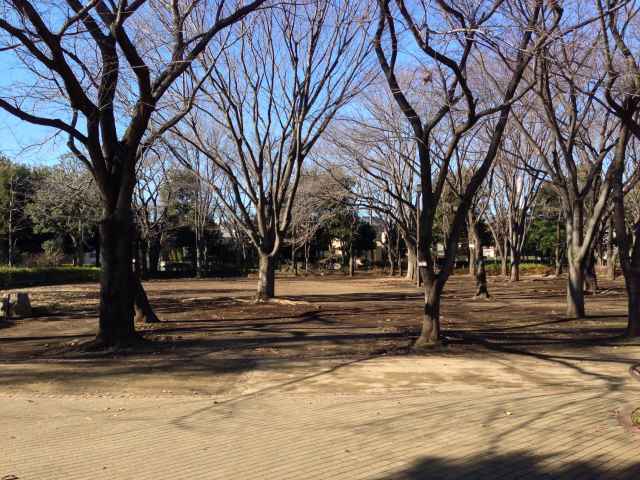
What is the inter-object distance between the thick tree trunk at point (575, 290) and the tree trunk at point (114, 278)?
11.8m

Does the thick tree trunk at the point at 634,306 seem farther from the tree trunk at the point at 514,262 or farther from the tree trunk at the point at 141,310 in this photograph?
the tree trunk at the point at 514,262

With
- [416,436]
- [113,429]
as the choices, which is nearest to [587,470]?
[416,436]

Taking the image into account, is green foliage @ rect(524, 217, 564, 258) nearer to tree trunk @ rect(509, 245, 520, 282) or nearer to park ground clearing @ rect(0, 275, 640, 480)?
tree trunk @ rect(509, 245, 520, 282)

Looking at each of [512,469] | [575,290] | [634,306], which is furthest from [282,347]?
[575,290]

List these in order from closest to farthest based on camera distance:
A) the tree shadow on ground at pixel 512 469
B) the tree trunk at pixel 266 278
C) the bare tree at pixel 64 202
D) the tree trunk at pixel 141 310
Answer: the tree shadow on ground at pixel 512 469 → the tree trunk at pixel 141 310 → the tree trunk at pixel 266 278 → the bare tree at pixel 64 202

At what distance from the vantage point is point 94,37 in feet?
38.0

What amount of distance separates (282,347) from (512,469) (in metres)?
7.86

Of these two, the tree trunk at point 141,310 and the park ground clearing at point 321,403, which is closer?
the park ground clearing at point 321,403

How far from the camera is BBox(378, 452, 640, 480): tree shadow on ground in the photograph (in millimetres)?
4719

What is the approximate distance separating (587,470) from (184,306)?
19.6 metres

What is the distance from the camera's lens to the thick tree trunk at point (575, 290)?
1736 cm

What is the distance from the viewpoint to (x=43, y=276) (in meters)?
38.3

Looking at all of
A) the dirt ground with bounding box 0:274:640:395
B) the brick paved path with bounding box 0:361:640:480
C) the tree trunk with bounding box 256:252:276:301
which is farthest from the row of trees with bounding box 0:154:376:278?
the brick paved path with bounding box 0:361:640:480

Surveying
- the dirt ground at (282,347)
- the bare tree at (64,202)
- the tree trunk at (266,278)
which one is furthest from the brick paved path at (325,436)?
the bare tree at (64,202)
